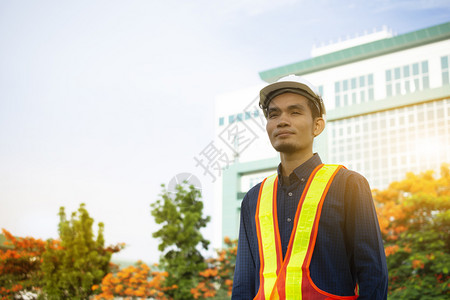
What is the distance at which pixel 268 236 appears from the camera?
74.9 inches

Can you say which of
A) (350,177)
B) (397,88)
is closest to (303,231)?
(350,177)

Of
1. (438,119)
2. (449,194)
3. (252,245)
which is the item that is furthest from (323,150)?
(252,245)

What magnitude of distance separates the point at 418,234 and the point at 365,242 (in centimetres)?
807

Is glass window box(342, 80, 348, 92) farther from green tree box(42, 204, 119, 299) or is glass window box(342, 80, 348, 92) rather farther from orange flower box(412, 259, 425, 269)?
orange flower box(412, 259, 425, 269)

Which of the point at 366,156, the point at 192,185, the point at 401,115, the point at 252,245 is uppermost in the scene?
the point at 401,115

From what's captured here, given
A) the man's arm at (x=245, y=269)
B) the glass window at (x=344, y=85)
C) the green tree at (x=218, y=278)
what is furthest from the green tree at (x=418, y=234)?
the glass window at (x=344, y=85)

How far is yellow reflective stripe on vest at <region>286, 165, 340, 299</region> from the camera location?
171 cm

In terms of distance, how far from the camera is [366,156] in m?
19.6

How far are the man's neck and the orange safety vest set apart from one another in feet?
0.22

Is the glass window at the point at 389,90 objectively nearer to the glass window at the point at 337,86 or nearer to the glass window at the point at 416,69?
the glass window at the point at 416,69

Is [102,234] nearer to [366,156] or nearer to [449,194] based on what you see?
[449,194]

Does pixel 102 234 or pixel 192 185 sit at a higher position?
pixel 192 185

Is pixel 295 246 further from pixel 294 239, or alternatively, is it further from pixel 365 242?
pixel 365 242

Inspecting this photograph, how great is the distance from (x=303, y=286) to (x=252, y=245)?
0.40 meters
